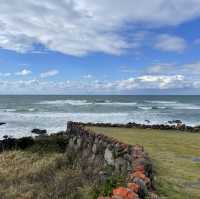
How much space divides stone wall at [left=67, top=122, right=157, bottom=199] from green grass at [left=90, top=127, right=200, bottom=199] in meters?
0.36

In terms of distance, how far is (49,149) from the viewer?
1448 centimetres

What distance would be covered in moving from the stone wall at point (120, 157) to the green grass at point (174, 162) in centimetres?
36

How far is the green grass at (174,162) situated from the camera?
19.6 feet

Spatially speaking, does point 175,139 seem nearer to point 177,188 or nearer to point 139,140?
point 139,140

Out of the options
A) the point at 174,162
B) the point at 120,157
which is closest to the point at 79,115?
the point at 120,157

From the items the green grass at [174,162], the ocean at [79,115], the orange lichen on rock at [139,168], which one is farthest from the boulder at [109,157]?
the ocean at [79,115]

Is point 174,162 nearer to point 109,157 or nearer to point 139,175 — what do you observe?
point 109,157

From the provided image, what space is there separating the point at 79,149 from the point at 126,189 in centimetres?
897

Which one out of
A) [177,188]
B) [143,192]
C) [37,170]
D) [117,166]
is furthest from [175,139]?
[143,192]

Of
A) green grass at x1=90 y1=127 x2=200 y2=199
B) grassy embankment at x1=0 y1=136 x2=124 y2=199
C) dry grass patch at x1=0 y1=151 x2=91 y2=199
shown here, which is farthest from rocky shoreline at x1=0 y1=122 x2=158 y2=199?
dry grass patch at x1=0 y1=151 x2=91 y2=199

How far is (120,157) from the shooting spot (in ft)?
27.7

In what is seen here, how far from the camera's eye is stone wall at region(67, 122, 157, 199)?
188 inches

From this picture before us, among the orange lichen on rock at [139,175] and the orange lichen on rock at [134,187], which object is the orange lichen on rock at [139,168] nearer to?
the orange lichen on rock at [139,175]

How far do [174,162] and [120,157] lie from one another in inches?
55.4
